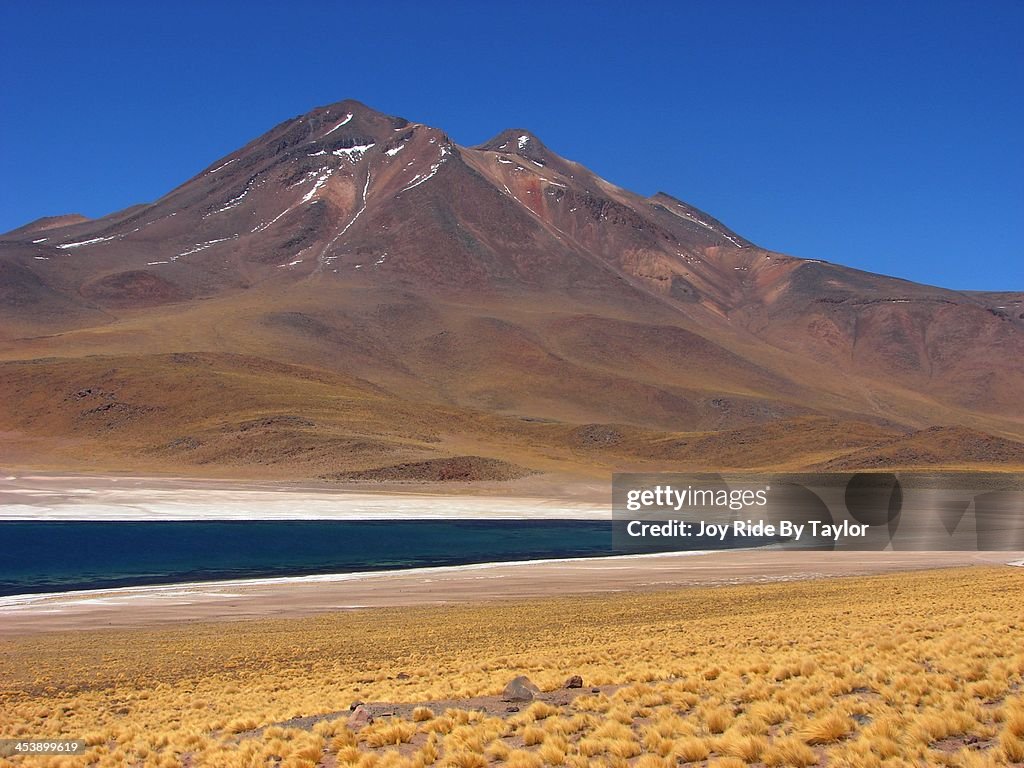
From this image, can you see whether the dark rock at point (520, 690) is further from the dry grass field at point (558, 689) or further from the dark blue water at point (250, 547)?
the dark blue water at point (250, 547)

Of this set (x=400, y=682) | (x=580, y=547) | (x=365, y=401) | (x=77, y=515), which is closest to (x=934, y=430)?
(x=580, y=547)

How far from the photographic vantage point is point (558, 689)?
1234 cm

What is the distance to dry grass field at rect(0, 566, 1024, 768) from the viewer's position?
8914 mm

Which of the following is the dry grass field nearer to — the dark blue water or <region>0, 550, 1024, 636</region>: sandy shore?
<region>0, 550, 1024, 636</region>: sandy shore

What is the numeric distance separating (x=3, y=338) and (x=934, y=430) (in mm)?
137955

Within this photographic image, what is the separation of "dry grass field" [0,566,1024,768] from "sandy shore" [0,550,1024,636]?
12.5 feet

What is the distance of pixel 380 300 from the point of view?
196000mm

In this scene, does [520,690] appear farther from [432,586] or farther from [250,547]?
[250,547]

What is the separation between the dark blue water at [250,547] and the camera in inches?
1492

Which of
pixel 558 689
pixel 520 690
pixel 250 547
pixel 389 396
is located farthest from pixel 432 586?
pixel 389 396

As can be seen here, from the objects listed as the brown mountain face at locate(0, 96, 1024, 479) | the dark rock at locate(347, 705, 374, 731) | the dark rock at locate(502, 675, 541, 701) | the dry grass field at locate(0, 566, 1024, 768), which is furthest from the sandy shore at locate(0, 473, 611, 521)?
the dark rock at locate(347, 705, 374, 731)

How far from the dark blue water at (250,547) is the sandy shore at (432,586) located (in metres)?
3.78

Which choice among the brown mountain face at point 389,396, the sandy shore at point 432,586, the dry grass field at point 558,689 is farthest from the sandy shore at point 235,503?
the dry grass field at point 558,689

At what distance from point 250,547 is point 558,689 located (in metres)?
38.7
